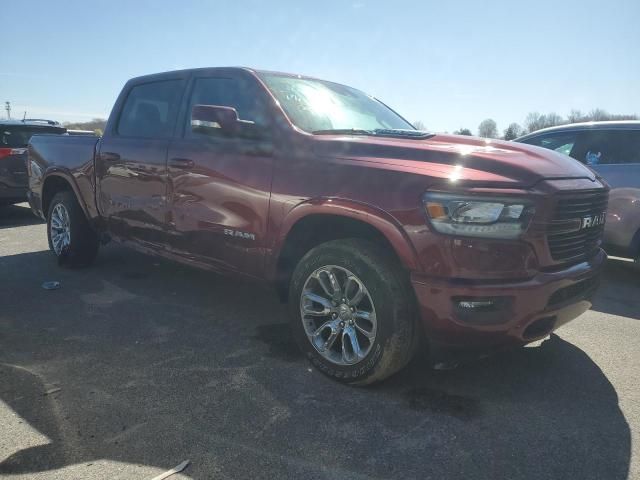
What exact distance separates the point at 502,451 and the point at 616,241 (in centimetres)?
405

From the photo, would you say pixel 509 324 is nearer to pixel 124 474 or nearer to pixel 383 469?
pixel 383 469

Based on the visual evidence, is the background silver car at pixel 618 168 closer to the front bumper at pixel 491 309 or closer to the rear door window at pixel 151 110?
the front bumper at pixel 491 309

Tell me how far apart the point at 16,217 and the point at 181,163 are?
695 cm

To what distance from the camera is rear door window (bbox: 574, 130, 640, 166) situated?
5.49 m

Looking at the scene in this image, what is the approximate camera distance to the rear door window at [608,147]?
18.0ft

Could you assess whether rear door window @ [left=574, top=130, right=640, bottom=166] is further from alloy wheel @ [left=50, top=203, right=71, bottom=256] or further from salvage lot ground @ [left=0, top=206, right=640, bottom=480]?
alloy wheel @ [left=50, top=203, right=71, bottom=256]

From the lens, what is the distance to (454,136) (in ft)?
11.1

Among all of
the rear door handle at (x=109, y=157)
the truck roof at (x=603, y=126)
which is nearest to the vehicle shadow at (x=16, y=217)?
the rear door handle at (x=109, y=157)

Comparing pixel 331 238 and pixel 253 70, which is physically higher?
pixel 253 70

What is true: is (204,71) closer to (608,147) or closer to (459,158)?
(459,158)

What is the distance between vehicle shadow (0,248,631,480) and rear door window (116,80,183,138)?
1.58 metres

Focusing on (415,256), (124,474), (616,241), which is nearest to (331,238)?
(415,256)

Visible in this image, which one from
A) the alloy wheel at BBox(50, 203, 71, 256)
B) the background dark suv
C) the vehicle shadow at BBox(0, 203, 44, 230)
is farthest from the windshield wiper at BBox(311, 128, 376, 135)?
the background dark suv

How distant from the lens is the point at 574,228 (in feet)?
9.06
